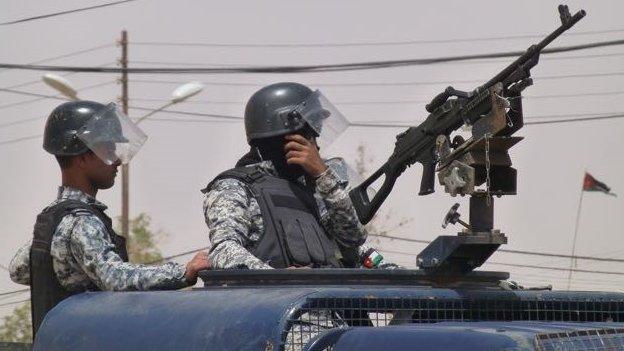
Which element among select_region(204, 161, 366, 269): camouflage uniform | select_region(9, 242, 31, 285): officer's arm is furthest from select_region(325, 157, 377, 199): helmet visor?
select_region(9, 242, 31, 285): officer's arm

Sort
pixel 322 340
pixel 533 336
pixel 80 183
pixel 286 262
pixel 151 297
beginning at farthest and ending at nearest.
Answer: pixel 80 183 → pixel 286 262 → pixel 151 297 → pixel 322 340 → pixel 533 336

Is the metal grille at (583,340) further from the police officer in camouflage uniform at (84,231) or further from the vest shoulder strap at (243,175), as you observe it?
the vest shoulder strap at (243,175)

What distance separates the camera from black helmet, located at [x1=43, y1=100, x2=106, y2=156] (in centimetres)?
615

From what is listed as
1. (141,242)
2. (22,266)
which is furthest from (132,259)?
(22,266)

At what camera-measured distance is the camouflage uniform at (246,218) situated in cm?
528

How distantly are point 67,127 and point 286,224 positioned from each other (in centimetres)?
119

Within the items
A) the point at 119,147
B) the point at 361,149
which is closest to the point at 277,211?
the point at 119,147

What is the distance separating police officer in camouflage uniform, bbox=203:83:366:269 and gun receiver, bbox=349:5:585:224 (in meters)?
0.36

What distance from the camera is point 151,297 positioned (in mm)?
4734

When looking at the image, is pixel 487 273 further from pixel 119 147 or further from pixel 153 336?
pixel 119 147

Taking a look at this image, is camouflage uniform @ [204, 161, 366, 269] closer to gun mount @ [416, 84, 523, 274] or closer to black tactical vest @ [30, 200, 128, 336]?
black tactical vest @ [30, 200, 128, 336]

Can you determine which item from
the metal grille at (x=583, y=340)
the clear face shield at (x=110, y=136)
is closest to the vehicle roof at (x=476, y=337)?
the metal grille at (x=583, y=340)

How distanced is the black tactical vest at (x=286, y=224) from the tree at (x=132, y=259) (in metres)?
27.6

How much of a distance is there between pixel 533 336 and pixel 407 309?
2.61ft
